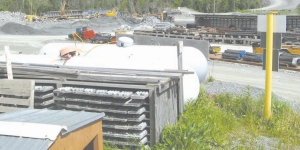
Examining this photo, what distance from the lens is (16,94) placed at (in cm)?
719

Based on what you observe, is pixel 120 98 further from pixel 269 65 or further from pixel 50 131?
pixel 269 65

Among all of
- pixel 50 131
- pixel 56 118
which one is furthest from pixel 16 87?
pixel 50 131

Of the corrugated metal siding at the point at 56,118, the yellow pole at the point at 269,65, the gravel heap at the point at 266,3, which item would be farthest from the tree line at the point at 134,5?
the corrugated metal siding at the point at 56,118

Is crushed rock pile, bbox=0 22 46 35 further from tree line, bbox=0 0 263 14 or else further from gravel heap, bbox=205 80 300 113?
tree line, bbox=0 0 263 14

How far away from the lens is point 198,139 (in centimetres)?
679

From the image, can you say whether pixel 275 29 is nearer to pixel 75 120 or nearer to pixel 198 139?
pixel 198 139

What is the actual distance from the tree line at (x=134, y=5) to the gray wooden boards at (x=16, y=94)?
358ft

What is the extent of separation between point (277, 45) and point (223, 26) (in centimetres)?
3971

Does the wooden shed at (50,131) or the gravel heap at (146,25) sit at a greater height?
the gravel heap at (146,25)

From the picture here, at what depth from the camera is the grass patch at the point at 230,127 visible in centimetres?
692

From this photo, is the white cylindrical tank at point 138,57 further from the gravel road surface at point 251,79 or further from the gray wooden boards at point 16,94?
the gray wooden boards at point 16,94

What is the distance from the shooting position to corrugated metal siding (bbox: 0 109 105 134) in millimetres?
4387

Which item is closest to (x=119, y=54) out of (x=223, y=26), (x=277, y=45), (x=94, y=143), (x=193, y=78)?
(x=193, y=78)

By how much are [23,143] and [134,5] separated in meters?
139
